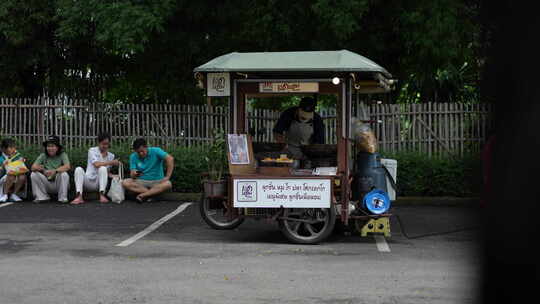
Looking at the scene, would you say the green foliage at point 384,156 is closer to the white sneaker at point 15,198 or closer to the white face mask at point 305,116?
the white sneaker at point 15,198

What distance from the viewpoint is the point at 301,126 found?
35.2 feet

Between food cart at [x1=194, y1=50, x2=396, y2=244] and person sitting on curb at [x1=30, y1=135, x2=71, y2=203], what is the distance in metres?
4.78

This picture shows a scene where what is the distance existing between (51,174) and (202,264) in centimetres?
744

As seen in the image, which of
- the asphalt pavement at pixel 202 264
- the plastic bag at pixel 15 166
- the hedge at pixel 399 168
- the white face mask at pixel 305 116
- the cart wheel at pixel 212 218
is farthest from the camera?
the plastic bag at pixel 15 166

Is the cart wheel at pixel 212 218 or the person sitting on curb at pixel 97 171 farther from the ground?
the person sitting on curb at pixel 97 171

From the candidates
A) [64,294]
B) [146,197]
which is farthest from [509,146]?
[146,197]

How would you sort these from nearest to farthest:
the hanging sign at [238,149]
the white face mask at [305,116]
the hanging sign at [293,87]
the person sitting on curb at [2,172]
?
the hanging sign at [293,87] < the hanging sign at [238,149] < the white face mask at [305,116] < the person sitting on curb at [2,172]

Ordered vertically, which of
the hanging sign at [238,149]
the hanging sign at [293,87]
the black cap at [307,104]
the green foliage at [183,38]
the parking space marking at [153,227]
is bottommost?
the parking space marking at [153,227]

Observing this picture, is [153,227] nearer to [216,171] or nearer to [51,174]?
[216,171]

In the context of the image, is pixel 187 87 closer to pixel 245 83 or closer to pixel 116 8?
pixel 116 8

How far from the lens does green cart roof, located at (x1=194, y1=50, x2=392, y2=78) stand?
9.48m

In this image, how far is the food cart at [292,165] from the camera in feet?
31.2

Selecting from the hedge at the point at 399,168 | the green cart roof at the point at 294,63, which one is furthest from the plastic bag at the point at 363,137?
the hedge at the point at 399,168

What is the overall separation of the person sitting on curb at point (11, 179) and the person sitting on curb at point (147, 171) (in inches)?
73.6
